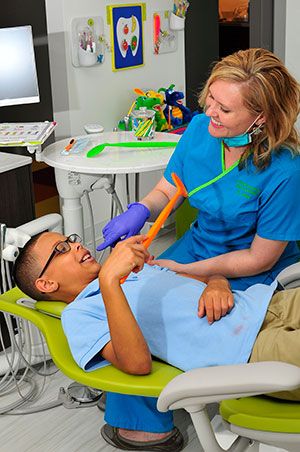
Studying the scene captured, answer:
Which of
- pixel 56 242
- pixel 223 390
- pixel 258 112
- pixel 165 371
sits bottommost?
pixel 165 371

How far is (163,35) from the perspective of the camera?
3.47m

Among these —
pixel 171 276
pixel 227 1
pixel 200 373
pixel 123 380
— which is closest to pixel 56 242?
pixel 171 276

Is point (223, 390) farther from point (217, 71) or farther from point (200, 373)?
point (217, 71)

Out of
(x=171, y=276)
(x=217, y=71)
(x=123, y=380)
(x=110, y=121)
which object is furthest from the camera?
(x=110, y=121)

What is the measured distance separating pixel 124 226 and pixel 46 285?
238 millimetres

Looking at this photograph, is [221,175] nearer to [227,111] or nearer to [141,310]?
[227,111]

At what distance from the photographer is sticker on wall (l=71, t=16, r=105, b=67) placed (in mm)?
3000

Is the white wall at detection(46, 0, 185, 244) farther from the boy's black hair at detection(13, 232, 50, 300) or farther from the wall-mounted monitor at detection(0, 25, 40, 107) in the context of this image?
the boy's black hair at detection(13, 232, 50, 300)

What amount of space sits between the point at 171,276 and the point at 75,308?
0.24 meters

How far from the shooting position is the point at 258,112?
5.74ft

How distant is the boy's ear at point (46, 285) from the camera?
1627 millimetres

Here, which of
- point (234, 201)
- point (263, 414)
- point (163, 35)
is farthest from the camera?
point (163, 35)

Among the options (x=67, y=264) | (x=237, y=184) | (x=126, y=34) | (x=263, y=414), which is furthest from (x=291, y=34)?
(x=263, y=414)

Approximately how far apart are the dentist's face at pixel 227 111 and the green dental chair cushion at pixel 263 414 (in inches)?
26.6
